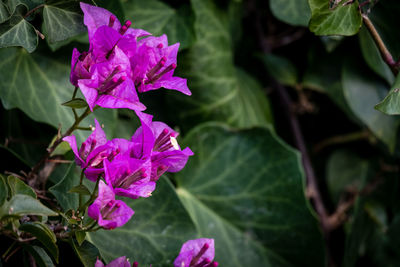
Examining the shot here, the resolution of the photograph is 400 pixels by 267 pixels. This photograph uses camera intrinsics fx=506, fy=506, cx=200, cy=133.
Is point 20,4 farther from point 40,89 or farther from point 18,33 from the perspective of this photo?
point 40,89

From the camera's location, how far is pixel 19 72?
0.75m

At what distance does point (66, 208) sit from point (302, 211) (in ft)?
1.69

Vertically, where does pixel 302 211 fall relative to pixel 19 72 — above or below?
below

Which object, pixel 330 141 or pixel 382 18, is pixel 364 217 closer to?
pixel 330 141

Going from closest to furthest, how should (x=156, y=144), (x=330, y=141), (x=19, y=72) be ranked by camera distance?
(x=156, y=144)
(x=19, y=72)
(x=330, y=141)

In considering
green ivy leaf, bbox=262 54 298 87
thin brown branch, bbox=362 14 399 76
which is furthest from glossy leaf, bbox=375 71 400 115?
green ivy leaf, bbox=262 54 298 87

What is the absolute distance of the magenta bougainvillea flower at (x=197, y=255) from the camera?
20.9 inches

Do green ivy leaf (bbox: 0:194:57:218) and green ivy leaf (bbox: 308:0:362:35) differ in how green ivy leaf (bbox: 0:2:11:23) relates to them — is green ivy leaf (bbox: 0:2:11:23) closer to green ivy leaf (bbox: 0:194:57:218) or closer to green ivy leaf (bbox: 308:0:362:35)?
green ivy leaf (bbox: 0:194:57:218)

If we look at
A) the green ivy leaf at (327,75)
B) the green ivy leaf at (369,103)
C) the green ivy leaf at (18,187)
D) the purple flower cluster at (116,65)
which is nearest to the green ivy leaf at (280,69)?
the green ivy leaf at (327,75)

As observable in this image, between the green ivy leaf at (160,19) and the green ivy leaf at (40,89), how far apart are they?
178 mm

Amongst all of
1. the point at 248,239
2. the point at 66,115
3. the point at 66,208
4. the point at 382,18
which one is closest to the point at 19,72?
the point at 66,115

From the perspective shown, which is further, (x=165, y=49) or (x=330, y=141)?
Answer: (x=330, y=141)

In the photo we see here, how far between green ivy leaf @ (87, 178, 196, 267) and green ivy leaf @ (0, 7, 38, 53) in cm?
25

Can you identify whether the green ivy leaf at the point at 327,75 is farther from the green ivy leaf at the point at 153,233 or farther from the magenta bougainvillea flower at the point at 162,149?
the magenta bougainvillea flower at the point at 162,149
